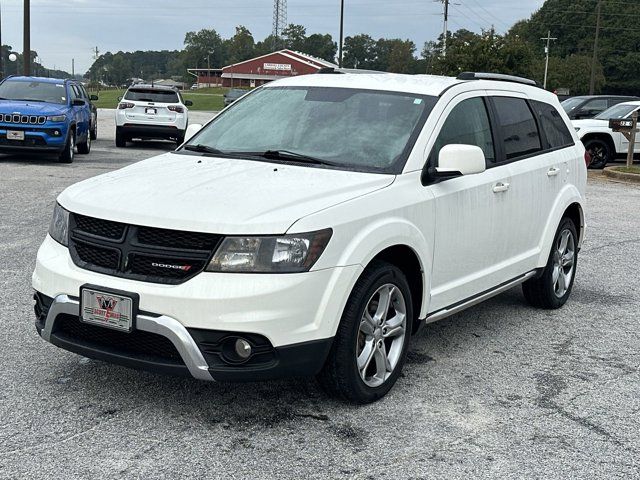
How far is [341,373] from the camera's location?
4172 mm

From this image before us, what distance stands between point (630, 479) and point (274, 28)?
11316 centimetres

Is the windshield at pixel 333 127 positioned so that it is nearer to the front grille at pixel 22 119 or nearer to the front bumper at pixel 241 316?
the front bumper at pixel 241 316

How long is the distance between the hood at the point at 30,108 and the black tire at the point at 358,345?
42.2 ft

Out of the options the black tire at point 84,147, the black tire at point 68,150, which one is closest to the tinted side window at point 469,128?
the black tire at point 68,150

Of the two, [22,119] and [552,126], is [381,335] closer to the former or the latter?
[552,126]

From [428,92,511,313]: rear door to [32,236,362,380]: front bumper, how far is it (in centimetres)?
104

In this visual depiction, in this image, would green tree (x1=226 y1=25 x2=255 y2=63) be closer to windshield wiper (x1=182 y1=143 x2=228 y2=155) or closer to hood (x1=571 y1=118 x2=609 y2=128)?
hood (x1=571 y1=118 x2=609 y2=128)

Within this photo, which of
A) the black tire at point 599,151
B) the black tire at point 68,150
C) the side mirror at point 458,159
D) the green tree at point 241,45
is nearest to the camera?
the side mirror at point 458,159

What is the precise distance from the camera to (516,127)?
598cm

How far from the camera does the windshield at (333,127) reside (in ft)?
15.9

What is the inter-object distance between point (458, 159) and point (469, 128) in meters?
0.76

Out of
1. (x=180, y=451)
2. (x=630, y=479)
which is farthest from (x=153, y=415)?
(x=630, y=479)

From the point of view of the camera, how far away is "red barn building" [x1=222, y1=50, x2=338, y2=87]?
356ft

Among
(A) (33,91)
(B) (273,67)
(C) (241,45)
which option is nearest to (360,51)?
(C) (241,45)
